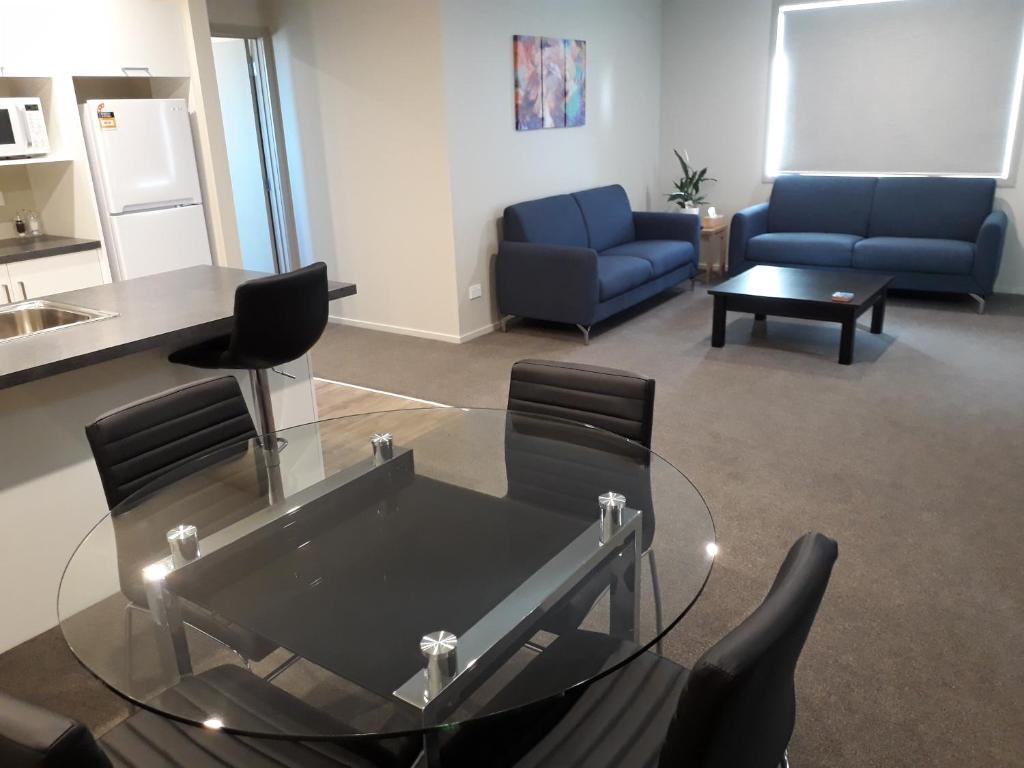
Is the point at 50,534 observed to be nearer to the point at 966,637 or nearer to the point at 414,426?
the point at 414,426

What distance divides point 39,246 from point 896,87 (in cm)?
605

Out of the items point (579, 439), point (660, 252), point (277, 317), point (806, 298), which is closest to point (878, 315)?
point (806, 298)

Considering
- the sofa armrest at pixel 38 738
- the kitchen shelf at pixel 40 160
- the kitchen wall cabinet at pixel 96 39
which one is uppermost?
the kitchen wall cabinet at pixel 96 39

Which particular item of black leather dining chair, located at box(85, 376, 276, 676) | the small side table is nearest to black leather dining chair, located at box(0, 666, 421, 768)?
black leather dining chair, located at box(85, 376, 276, 676)

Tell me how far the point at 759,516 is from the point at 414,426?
57.0 inches

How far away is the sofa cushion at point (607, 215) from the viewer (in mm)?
5957

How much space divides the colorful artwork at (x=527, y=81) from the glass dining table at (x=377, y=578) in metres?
3.80

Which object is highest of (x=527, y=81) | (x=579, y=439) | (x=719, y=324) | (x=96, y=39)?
(x=96, y=39)

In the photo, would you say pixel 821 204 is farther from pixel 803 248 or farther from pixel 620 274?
pixel 620 274

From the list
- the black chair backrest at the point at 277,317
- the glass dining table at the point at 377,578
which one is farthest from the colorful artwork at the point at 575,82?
the glass dining table at the point at 377,578

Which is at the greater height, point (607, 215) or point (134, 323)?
point (134, 323)

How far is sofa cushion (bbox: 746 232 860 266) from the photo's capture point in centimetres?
588

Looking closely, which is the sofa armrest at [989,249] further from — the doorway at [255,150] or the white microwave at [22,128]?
the white microwave at [22,128]

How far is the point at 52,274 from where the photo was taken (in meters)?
3.99
